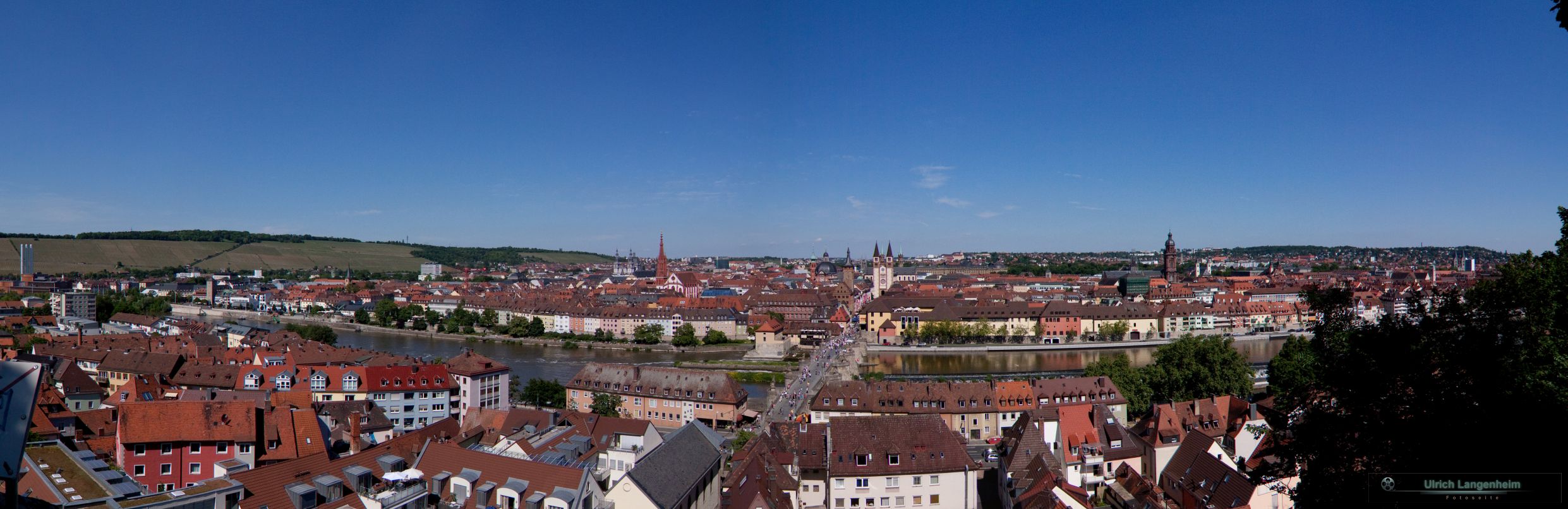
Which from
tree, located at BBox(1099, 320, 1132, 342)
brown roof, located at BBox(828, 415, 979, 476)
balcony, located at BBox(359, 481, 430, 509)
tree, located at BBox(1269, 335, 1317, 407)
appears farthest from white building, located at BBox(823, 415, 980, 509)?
tree, located at BBox(1099, 320, 1132, 342)

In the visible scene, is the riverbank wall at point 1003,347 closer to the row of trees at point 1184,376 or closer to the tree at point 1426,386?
the row of trees at point 1184,376

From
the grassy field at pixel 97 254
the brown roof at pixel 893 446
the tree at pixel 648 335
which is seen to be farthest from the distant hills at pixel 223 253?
the brown roof at pixel 893 446

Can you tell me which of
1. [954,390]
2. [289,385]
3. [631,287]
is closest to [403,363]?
[289,385]

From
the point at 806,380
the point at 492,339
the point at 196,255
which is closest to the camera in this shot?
the point at 806,380

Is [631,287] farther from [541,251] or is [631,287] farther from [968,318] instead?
[541,251]

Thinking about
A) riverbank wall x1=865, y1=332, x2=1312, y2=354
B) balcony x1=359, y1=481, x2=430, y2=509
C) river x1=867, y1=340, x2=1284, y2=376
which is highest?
balcony x1=359, y1=481, x2=430, y2=509

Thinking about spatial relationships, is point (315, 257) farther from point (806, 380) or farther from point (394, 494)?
point (394, 494)

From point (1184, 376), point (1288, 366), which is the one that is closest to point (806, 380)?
point (1184, 376)

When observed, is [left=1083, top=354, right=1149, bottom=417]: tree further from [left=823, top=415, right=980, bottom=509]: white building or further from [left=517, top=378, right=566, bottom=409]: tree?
[left=517, top=378, right=566, bottom=409]: tree
